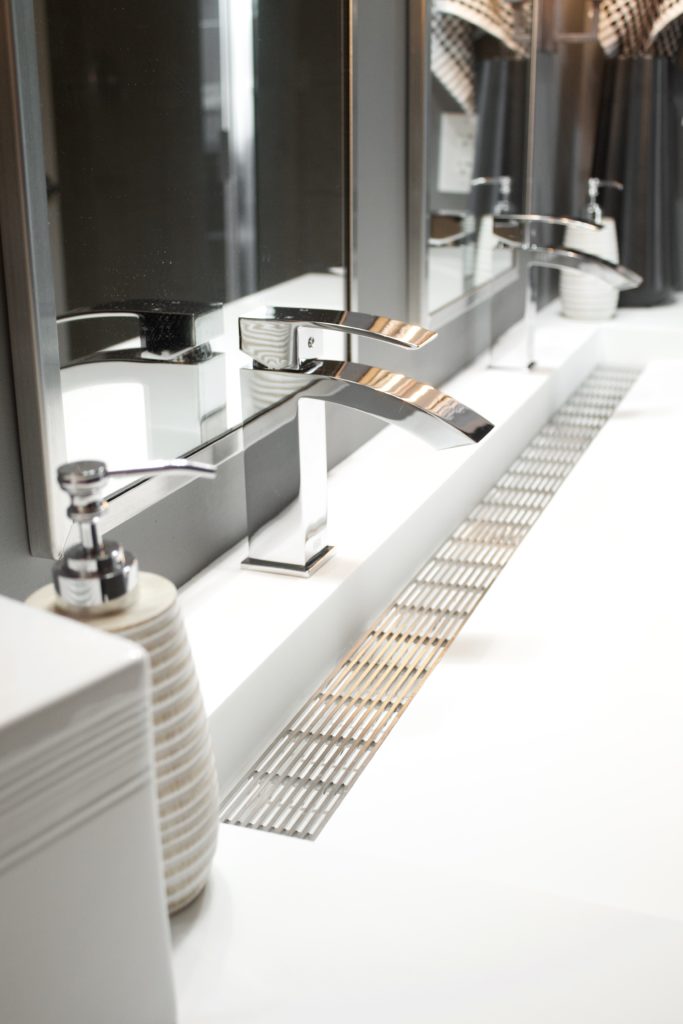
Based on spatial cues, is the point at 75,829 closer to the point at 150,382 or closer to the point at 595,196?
the point at 150,382

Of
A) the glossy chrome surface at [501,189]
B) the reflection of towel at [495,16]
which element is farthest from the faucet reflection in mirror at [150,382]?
the glossy chrome surface at [501,189]

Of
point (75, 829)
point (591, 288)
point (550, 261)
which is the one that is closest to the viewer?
point (75, 829)

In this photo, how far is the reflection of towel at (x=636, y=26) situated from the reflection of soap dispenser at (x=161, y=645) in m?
1.34

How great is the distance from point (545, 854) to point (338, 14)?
59cm

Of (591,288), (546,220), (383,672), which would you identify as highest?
(546,220)

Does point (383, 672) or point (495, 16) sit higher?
point (495, 16)

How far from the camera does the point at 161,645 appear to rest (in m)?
0.39

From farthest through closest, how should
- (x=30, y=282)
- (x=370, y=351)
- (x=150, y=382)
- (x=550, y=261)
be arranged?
(x=550, y=261), (x=370, y=351), (x=150, y=382), (x=30, y=282)

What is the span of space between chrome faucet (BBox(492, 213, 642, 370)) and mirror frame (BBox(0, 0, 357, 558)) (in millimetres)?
710

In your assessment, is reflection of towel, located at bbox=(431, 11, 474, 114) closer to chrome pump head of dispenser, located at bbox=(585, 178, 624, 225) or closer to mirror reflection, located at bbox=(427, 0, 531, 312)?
mirror reflection, located at bbox=(427, 0, 531, 312)

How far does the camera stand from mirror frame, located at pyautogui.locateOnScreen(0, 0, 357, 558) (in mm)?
490

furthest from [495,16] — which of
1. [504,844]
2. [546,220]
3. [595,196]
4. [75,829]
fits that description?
[75,829]

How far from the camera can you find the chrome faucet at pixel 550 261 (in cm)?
112

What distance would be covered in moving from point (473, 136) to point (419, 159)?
0.62 ft
